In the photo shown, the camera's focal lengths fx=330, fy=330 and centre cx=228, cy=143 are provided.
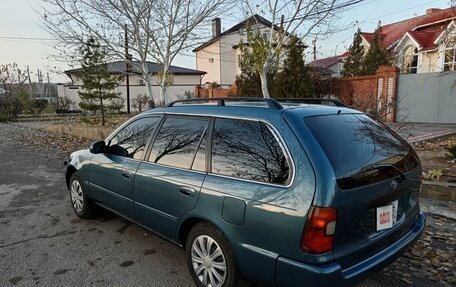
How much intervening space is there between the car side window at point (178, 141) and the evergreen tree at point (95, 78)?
1193cm

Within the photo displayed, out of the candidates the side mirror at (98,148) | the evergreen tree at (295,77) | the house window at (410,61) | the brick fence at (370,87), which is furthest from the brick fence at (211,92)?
the side mirror at (98,148)

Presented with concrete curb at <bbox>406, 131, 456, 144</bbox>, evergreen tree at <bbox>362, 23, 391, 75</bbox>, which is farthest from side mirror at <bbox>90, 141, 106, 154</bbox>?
evergreen tree at <bbox>362, 23, 391, 75</bbox>

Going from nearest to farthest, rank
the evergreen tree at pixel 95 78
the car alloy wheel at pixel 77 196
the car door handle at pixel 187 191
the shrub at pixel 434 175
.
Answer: the car door handle at pixel 187 191 → the car alloy wheel at pixel 77 196 → the shrub at pixel 434 175 → the evergreen tree at pixel 95 78

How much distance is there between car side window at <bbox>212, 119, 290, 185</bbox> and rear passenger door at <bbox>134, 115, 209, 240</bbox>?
7.1 inches

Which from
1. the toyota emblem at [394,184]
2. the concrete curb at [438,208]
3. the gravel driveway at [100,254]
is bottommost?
the gravel driveway at [100,254]

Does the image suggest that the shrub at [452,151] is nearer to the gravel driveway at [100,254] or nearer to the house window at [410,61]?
the gravel driveway at [100,254]

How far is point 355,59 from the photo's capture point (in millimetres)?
25438

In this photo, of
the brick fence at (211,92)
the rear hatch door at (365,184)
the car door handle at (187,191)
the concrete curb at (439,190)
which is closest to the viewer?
the rear hatch door at (365,184)

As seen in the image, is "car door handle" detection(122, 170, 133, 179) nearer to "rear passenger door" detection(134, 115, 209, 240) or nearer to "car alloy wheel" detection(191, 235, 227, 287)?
"rear passenger door" detection(134, 115, 209, 240)

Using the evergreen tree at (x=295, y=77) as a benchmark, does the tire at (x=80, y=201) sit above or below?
below

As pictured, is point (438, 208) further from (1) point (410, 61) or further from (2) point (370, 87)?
(1) point (410, 61)

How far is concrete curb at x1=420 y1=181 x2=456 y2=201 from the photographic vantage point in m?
4.93

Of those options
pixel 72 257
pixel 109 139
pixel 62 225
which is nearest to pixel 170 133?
pixel 109 139

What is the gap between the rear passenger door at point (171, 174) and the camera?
9.37 ft
